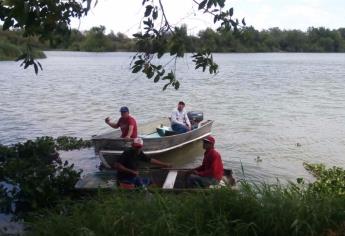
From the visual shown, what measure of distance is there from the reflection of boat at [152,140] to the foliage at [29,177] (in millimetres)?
3183

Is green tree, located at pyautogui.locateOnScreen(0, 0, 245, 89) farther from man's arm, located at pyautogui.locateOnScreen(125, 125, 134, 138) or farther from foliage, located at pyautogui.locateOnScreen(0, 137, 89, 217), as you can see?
man's arm, located at pyautogui.locateOnScreen(125, 125, 134, 138)

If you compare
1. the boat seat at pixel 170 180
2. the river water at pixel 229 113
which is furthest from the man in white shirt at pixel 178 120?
the boat seat at pixel 170 180

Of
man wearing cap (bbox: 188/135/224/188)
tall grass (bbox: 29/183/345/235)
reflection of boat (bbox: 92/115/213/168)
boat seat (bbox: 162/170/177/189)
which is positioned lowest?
reflection of boat (bbox: 92/115/213/168)

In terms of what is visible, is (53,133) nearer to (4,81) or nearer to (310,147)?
(310,147)

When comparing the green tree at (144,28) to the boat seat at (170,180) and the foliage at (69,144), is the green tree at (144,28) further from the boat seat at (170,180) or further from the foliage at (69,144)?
the foliage at (69,144)

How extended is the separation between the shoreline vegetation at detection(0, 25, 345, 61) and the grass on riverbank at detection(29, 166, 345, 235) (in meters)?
1.85

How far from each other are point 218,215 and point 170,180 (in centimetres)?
422

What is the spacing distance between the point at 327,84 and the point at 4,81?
31.4 meters

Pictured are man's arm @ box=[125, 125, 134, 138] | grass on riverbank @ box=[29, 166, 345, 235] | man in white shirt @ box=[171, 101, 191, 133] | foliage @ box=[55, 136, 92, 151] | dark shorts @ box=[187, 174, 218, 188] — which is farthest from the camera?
foliage @ box=[55, 136, 92, 151]

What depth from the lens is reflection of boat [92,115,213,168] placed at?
42.2ft

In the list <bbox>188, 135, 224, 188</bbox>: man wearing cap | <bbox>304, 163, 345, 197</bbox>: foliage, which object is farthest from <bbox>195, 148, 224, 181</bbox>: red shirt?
<bbox>304, 163, 345, 197</bbox>: foliage

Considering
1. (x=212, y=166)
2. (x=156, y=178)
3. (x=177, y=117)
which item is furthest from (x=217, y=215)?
(x=177, y=117)

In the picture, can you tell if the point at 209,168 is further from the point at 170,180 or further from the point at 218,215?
the point at 218,215

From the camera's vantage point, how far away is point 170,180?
10.1m
